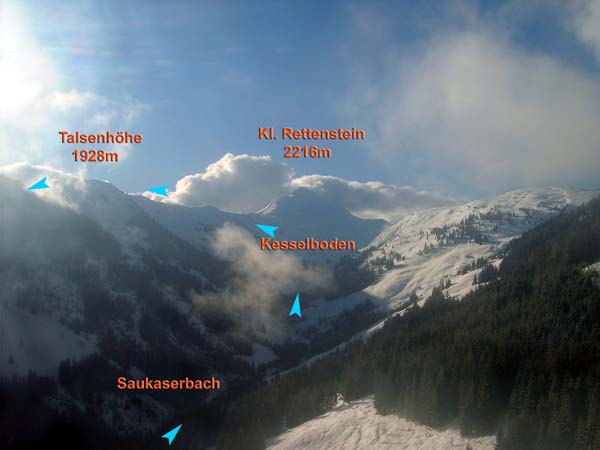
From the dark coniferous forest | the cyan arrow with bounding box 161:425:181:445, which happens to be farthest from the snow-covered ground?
the cyan arrow with bounding box 161:425:181:445

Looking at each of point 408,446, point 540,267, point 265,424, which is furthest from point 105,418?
point 540,267

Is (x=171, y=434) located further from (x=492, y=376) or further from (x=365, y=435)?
(x=492, y=376)

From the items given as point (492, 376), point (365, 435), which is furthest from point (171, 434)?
point (492, 376)

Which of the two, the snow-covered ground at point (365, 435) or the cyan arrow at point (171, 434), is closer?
the snow-covered ground at point (365, 435)

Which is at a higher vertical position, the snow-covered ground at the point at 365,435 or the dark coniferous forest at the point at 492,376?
the dark coniferous forest at the point at 492,376

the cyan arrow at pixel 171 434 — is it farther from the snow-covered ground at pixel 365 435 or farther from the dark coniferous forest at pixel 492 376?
the snow-covered ground at pixel 365 435

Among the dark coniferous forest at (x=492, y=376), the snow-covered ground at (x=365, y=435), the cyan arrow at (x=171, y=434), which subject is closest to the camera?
the dark coniferous forest at (x=492, y=376)

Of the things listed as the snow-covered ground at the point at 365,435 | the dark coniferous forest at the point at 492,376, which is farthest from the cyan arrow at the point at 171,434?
the snow-covered ground at the point at 365,435

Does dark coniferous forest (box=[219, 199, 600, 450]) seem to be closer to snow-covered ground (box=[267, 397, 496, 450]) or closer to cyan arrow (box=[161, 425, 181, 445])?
snow-covered ground (box=[267, 397, 496, 450])
